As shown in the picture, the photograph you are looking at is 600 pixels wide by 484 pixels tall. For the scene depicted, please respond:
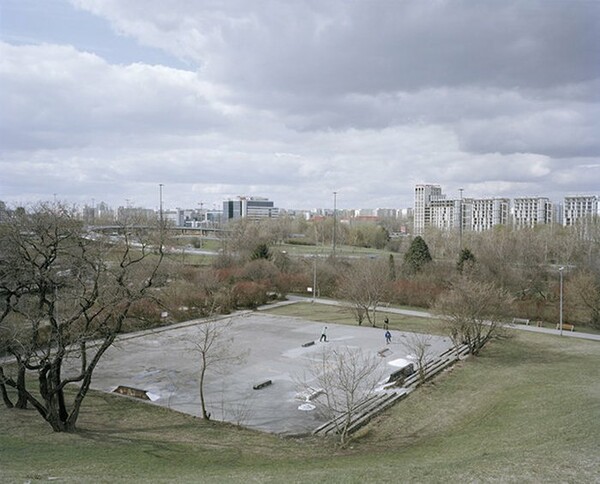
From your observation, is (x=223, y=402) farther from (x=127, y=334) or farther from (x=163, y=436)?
(x=127, y=334)

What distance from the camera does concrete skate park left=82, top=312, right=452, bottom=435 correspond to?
1817cm

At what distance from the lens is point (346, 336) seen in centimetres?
3181

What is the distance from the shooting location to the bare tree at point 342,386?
1538 cm

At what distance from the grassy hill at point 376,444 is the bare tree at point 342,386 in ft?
3.14

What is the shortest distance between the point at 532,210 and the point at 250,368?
101750 millimetres

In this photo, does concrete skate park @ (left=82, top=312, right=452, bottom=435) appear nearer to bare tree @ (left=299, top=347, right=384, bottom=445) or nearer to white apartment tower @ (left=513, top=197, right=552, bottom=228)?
bare tree @ (left=299, top=347, right=384, bottom=445)

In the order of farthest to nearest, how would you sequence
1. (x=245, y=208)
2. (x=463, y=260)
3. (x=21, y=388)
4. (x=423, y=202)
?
1. (x=245, y=208)
2. (x=423, y=202)
3. (x=463, y=260)
4. (x=21, y=388)

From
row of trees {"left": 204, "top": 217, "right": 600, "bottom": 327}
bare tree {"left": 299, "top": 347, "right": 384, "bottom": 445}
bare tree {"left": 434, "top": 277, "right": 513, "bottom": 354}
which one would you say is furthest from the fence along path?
row of trees {"left": 204, "top": 217, "right": 600, "bottom": 327}

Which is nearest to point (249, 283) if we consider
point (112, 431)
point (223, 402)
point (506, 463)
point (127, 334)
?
point (127, 334)

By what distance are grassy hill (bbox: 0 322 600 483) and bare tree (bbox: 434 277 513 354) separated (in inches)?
168

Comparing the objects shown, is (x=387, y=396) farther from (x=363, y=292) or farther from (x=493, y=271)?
(x=493, y=271)

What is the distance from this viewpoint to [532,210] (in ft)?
360

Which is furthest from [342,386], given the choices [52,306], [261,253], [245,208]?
[245,208]

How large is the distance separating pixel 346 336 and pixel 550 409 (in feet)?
52.8
